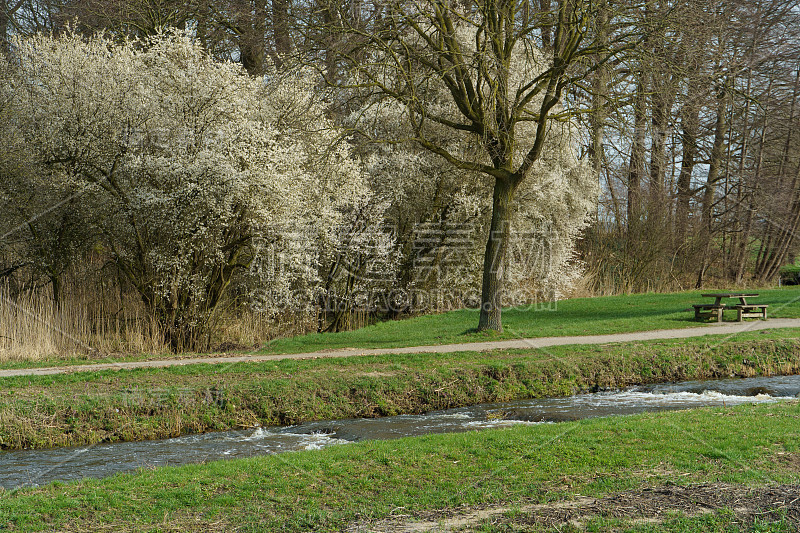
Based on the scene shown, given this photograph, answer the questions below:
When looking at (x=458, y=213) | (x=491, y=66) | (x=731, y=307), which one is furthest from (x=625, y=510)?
(x=458, y=213)

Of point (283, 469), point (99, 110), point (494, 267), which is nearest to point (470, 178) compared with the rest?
point (494, 267)

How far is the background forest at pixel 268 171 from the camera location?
16234 mm

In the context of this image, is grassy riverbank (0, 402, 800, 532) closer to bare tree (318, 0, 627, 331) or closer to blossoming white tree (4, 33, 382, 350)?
bare tree (318, 0, 627, 331)

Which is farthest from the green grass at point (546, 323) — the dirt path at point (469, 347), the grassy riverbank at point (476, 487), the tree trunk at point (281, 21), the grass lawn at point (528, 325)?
the grassy riverbank at point (476, 487)

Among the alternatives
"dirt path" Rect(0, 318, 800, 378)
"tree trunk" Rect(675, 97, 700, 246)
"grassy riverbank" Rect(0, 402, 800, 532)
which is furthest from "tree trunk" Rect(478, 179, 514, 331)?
"tree trunk" Rect(675, 97, 700, 246)

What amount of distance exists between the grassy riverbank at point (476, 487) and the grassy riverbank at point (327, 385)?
3292 mm

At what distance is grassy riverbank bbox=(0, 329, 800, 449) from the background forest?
198 inches

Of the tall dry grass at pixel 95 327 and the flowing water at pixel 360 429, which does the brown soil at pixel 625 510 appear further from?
the tall dry grass at pixel 95 327

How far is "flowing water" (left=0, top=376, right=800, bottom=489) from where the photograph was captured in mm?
8781

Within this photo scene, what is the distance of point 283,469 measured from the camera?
286 inches

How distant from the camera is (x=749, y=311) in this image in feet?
64.5

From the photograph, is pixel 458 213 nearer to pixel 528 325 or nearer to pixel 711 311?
pixel 528 325

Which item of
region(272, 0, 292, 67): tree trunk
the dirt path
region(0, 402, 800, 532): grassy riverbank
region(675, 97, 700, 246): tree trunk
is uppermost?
region(272, 0, 292, 67): tree trunk

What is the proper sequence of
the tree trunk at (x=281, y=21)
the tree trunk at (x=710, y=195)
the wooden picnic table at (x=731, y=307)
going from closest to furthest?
the tree trunk at (x=281, y=21) → the wooden picnic table at (x=731, y=307) → the tree trunk at (x=710, y=195)
